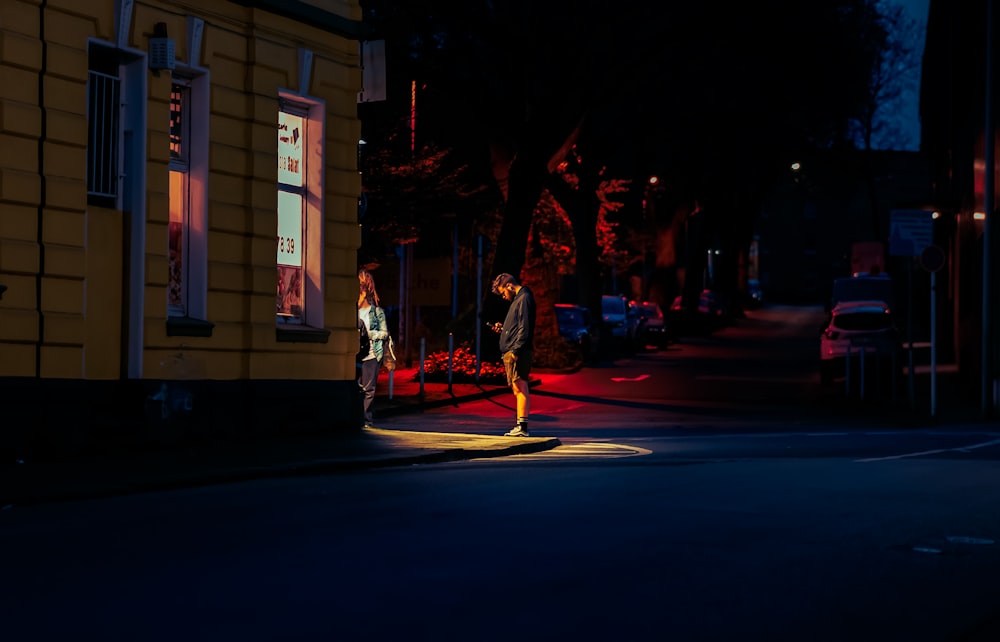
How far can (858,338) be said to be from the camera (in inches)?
1271

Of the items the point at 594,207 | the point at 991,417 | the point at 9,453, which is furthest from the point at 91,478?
the point at 594,207

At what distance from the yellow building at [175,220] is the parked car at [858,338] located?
14.1 metres

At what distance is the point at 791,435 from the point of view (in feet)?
69.3

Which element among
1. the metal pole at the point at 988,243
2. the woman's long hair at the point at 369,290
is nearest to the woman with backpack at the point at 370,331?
the woman's long hair at the point at 369,290

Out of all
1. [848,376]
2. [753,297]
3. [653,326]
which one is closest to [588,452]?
[848,376]

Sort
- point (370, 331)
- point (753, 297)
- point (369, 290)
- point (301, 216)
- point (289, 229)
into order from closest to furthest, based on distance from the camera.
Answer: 1. point (289, 229)
2. point (301, 216)
3. point (370, 331)
4. point (369, 290)
5. point (753, 297)

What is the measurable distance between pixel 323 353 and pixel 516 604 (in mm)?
12589

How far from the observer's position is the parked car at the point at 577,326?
4344 cm

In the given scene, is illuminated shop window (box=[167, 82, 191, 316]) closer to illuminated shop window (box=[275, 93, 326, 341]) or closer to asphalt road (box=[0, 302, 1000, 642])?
illuminated shop window (box=[275, 93, 326, 341])

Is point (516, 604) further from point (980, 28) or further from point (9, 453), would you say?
point (980, 28)

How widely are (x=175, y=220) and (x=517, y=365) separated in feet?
15.1

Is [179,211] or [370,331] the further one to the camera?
[370,331]

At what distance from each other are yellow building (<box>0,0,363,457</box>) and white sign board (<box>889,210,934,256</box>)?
12.0 meters

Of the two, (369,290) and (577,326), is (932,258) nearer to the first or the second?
(369,290)
